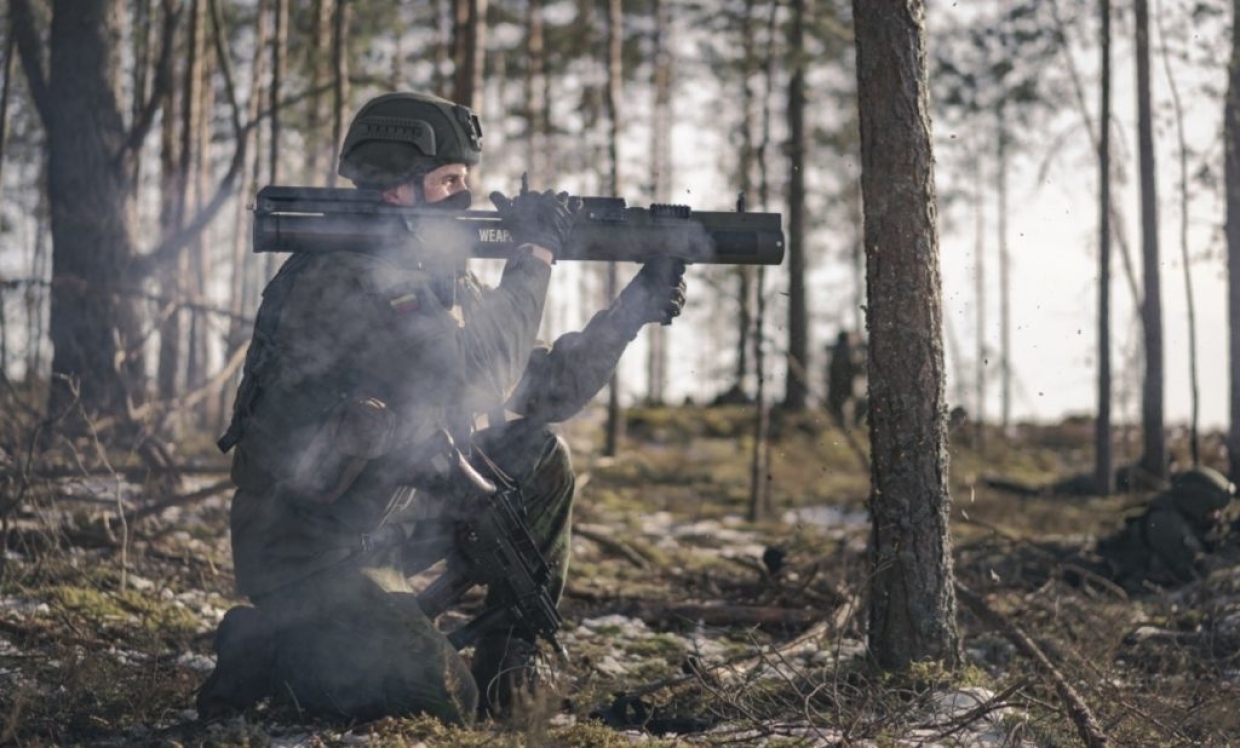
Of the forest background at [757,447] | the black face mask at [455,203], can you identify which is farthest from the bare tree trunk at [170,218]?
the black face mask at [455,203]

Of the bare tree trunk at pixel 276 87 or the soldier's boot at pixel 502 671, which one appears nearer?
the soldier's boot at pixel 502 671

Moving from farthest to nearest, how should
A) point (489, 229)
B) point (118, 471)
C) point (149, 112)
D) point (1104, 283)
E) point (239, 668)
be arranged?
point (1104, 283) → point (149, 112) → point (118, 471) → point (489, 229) → point (239, 668)

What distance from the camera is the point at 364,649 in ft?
15.5

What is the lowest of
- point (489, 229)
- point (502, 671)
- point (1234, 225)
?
point (502, 671)

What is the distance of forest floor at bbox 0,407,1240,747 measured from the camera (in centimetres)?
463

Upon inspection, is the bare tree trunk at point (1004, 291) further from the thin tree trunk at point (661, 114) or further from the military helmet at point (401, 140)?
the military helmet at point (401, 140)

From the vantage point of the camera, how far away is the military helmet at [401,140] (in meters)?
5.09

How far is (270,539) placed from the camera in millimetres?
4945

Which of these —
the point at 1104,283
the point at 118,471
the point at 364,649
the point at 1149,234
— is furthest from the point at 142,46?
the point at 364,649

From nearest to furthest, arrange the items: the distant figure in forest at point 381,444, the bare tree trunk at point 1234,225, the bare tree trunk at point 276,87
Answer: the distant figure in forest at point 381,444
the bare tree trunk at point 1234,225
the bare tree trunk at point 276,87

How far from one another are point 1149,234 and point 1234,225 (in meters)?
1.23

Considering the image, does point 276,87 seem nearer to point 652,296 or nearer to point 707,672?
point 652,296

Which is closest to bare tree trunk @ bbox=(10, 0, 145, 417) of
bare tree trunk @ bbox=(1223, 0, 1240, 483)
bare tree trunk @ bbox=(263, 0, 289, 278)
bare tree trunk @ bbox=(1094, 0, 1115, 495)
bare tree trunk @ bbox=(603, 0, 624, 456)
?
bare tree trunk @ bbox=(263, 0, 289, 278)

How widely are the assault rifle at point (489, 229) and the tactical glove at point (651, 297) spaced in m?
0.06
